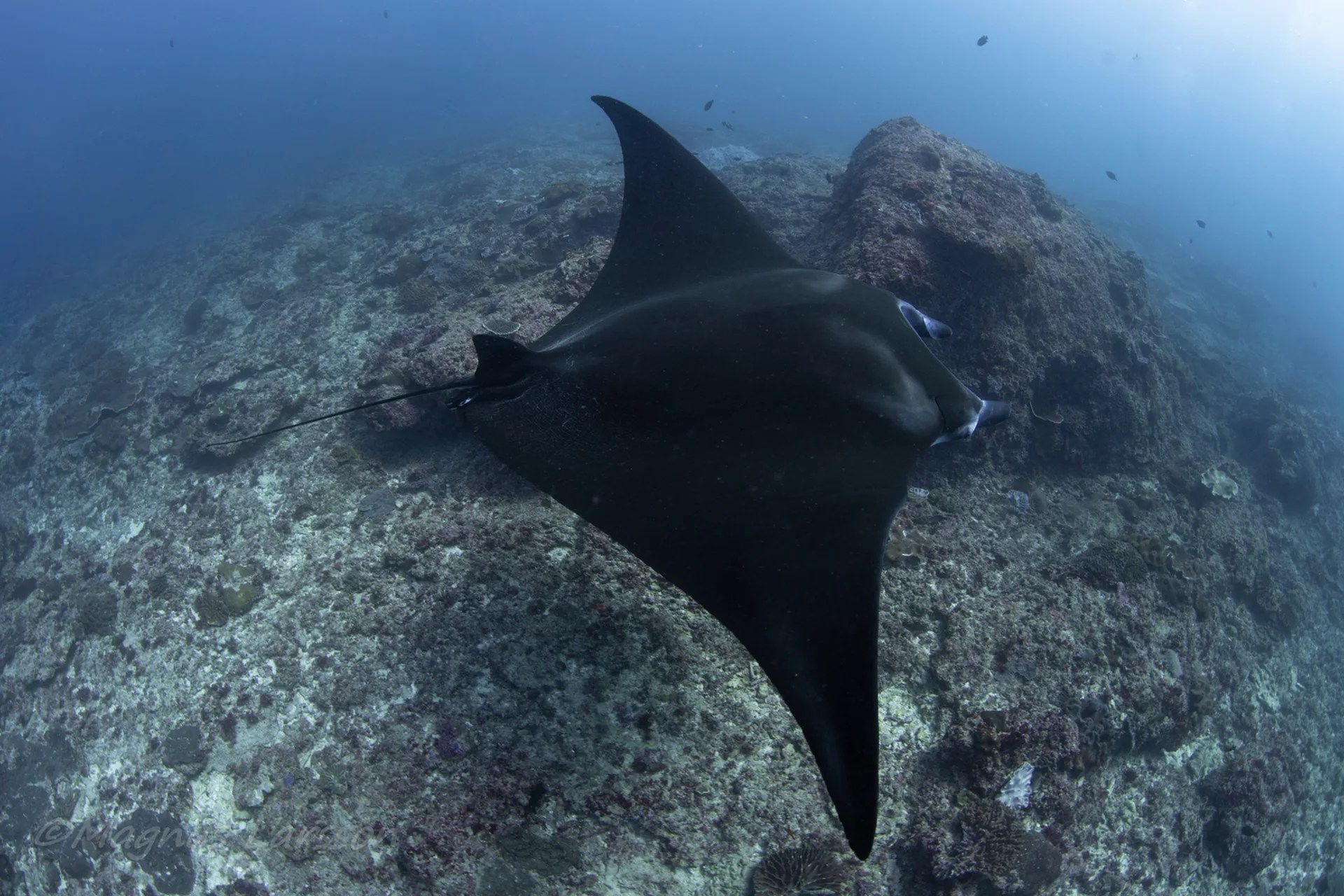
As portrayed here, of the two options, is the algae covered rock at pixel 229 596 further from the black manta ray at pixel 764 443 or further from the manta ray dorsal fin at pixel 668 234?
the manta ray dorsal fin at pixel 668 234

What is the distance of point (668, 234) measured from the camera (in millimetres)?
4250

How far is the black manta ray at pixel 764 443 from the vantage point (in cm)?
201

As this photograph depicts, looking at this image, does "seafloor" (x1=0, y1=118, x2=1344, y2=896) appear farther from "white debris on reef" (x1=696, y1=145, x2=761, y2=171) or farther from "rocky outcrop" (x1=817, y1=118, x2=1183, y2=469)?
"white debris on reef" (x1=696, y1=145, x2=761, y2=171)

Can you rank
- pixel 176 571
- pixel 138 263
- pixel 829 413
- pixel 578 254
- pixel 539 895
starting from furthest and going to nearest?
pixel 138 263
pixel 578 254
pixel 176 571
pixel 539 895
pixel 829 413

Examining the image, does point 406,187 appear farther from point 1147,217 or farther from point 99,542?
point 1147,217

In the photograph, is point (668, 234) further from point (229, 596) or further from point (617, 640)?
point (229, 596)

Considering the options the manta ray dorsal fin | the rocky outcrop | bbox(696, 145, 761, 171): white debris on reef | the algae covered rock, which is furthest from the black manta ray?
bbox(696, 145, 761, 171): white debris on reef

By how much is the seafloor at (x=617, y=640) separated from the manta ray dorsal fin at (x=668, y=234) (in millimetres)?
1782

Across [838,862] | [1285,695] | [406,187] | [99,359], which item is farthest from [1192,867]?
[406,187]

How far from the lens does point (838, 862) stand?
3.11 meters

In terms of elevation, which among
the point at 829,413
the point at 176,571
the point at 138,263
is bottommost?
the point at 138,263

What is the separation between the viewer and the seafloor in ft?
10.8

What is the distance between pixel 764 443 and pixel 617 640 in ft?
5.63

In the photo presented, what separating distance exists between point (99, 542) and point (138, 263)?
2089cm
